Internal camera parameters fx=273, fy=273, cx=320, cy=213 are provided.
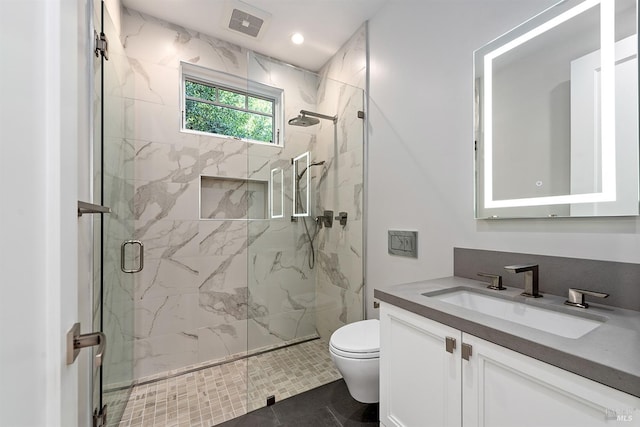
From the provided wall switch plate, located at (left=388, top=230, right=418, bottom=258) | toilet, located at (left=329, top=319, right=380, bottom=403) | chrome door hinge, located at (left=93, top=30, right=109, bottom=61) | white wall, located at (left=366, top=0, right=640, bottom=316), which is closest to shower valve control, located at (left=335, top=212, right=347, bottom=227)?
white wall, located at (left=366, top=0, right=640, bottom=316)

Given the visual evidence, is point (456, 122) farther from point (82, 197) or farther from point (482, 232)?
point (82, 197)

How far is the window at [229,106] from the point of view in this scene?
94.6 inches

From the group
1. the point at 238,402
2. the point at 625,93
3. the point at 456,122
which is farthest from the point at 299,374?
the point at 625,93

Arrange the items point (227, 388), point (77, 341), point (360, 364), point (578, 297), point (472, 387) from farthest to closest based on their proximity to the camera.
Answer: point (227, 388) < point (360, 364) < point (578, 297) < point (472, 387) < point (77, 341)

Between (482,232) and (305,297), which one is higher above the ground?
(482,232)

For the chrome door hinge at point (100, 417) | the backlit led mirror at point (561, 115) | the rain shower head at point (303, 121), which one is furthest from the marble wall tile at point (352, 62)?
the chrome door hinge at point (100, 417)

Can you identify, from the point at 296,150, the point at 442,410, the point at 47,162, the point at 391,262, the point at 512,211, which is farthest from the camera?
the point at 296,150

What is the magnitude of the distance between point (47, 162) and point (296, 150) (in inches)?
74.4

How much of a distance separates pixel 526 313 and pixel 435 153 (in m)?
0.98

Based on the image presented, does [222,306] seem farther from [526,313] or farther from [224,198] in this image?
[526,313]

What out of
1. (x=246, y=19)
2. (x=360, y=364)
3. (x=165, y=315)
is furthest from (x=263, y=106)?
(x=360, y=364)

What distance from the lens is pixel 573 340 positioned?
0.75 meters

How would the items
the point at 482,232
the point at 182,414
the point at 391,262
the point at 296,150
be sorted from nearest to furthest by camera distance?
the point at 482,232, the point at 182,414, the point at 391,262, the point at 296,150

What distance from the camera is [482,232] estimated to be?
1453 mm
